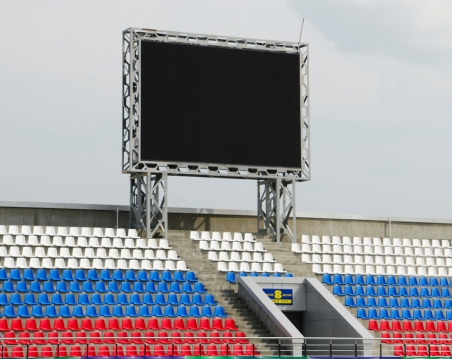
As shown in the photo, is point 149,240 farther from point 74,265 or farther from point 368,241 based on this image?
point 368,241

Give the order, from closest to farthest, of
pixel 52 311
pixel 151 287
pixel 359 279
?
pixel 52 311 < pixel 151 287 < pixel 359 279

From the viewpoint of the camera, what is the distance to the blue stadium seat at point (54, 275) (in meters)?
28.2

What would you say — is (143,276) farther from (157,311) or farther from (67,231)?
(67,231)

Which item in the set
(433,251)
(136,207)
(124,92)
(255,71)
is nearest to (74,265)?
(136,207)

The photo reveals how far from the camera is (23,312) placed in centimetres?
2622

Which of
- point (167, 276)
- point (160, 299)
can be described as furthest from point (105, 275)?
point (160, 299)

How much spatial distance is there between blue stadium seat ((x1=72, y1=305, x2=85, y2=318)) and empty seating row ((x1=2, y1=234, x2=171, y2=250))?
4.54 metres

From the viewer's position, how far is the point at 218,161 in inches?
1314

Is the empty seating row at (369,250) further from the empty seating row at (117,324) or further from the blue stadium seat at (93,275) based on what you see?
the blue stadium seat at (93,275)

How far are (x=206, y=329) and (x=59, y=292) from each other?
430cm

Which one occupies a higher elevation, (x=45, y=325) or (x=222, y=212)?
(x=222, y=212)

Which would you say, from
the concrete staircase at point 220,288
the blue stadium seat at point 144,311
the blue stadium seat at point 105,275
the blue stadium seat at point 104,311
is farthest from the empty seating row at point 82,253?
the blue stadium seat at point 104,311

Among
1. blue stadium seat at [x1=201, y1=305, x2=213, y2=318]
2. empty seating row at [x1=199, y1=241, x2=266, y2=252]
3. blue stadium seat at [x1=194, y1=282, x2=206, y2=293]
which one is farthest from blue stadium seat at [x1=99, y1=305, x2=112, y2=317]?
empty seating row at [x1=199, y1=241, x2=266, y2=252]

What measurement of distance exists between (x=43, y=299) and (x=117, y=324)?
2263 millimetres
